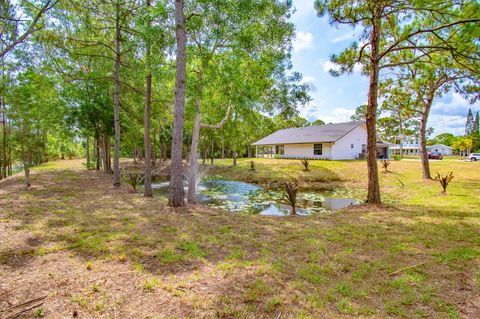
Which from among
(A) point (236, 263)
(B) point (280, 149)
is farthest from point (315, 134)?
(A) point (236, 263)

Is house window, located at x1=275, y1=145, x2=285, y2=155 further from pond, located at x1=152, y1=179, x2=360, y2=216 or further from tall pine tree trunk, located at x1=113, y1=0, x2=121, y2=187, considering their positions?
tall pine tree trunk, located at x1=113, y1=0, x2=121, y2=187

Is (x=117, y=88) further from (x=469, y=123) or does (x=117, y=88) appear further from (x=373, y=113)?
(x=469, y=123)

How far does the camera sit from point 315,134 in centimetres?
2959

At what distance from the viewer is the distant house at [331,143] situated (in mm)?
26188

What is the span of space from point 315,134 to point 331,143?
397cm

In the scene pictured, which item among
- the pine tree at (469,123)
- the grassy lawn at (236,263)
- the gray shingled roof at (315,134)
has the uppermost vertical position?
the pine tree at (469,123)

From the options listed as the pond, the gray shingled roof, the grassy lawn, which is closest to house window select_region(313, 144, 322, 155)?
the gray shingled roof

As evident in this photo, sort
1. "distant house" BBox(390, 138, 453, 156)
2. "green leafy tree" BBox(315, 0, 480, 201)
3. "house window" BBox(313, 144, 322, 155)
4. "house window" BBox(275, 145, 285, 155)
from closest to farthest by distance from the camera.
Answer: "green leafy tree" BBox(315, 0, 480, 201) < "house window" BBox(313, 144, 322, 155) < "house window" BBox(275, 145, 285, 155) < "distant house" BBox(390, 138, 453, 156)

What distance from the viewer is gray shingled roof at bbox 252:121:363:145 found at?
2661 centimetres

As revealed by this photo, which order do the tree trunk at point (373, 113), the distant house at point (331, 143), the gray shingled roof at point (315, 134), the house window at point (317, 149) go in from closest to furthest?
the tree trunk at point (373, 113)
the distant house at point (331, 143)
the gray shingled roof at point (315, 134)
the house window at point (317, 149)

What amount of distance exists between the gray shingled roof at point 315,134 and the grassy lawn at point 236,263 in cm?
2027

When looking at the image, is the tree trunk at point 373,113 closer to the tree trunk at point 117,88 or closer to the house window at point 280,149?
the tree trunk at point 117,88

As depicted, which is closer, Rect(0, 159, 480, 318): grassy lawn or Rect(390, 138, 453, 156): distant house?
Rect(0, 159, 480, 318): grassy lawn

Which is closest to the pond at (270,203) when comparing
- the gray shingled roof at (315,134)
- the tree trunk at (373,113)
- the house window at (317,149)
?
the tree trunk at (373,113)
